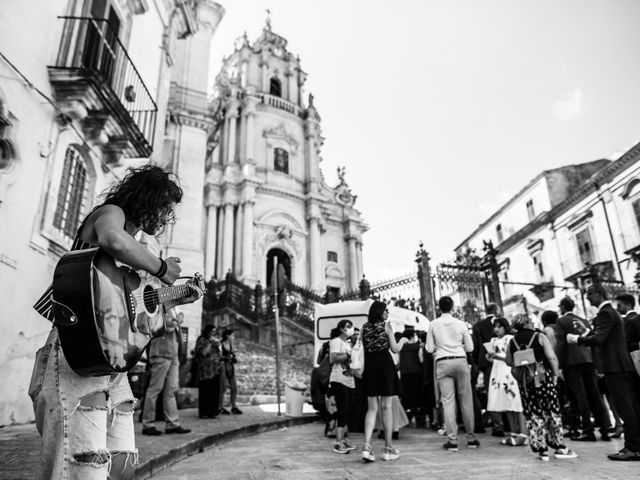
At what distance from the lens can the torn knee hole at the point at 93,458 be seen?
5.70ft

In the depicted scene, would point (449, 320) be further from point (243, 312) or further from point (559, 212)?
point (559, 212)

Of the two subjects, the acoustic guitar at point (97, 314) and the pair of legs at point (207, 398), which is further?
the pair of legs at point (207, 398)

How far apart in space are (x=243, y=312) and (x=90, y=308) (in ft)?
56.2

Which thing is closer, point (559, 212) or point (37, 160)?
point (37, 160)

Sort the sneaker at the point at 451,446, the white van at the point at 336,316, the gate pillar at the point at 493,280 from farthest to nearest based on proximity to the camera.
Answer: the gate pillar at the point at 493,280 → the white van at the point at 336,316 → the sneaker at the point at 451,446

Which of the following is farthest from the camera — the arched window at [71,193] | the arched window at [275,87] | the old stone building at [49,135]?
the arched window at [275,87]

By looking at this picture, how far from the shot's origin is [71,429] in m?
1.76

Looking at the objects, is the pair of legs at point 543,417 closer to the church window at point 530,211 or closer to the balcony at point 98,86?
the balcony at point 98,86

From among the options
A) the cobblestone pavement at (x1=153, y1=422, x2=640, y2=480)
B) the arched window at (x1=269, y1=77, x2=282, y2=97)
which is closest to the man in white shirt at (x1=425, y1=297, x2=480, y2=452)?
the cobblestone pavement at (x1=153, y1=422, x2=640, y2=480)

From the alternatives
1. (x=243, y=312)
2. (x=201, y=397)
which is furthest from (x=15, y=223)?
(x=243, y=312)

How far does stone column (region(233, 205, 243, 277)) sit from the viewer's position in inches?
1083

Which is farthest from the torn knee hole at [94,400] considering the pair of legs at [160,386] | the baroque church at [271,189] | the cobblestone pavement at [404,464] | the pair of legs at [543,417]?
the baroque church at [271,189]

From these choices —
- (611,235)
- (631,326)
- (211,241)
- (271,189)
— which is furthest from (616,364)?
(271,189)

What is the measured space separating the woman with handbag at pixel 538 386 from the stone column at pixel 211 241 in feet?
76.2
